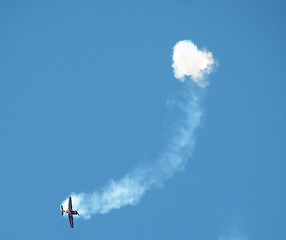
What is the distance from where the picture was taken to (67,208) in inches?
3282
